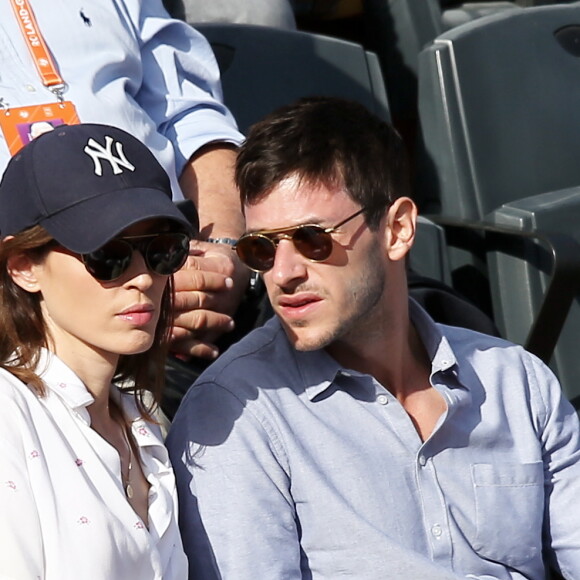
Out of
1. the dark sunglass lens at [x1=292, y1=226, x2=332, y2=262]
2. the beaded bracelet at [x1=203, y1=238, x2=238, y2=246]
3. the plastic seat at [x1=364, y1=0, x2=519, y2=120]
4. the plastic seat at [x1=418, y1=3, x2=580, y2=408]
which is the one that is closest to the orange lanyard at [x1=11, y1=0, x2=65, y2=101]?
the beaded bracelet at [x1=203, y1=238, x2=238, y2=246]

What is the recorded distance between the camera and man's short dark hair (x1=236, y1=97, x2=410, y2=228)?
2.04 meters

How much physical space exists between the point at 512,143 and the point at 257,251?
130cm

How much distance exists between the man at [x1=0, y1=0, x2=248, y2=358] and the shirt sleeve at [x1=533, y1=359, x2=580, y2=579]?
61 cm

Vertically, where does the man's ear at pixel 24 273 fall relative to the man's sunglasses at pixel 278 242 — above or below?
above

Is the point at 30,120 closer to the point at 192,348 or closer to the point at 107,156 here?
the point at 192,348

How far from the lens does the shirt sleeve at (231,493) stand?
1816mm

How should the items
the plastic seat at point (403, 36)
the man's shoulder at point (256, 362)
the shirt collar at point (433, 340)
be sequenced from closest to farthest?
the man's shoulder at point (256, 362)
the shirt collar at point (433, 340)
the plastic seat at point (403, 36)

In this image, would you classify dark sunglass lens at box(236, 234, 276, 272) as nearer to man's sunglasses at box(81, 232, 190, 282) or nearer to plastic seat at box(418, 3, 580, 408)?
man's sunglasses at box(81, 232, 190, 282)

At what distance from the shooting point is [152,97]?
267cm

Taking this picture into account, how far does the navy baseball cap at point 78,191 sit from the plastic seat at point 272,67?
146cm

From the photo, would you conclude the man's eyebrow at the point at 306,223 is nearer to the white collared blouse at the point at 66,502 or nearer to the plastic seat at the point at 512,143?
the white collared blouse at the point at 66,502

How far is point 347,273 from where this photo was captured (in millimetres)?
2041

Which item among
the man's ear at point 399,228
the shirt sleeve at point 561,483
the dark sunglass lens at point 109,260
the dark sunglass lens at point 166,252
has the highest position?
the dark sunglass lens at point 109,260

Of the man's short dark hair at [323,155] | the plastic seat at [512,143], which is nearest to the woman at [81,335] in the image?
the man's short dark hair at [323,155]
